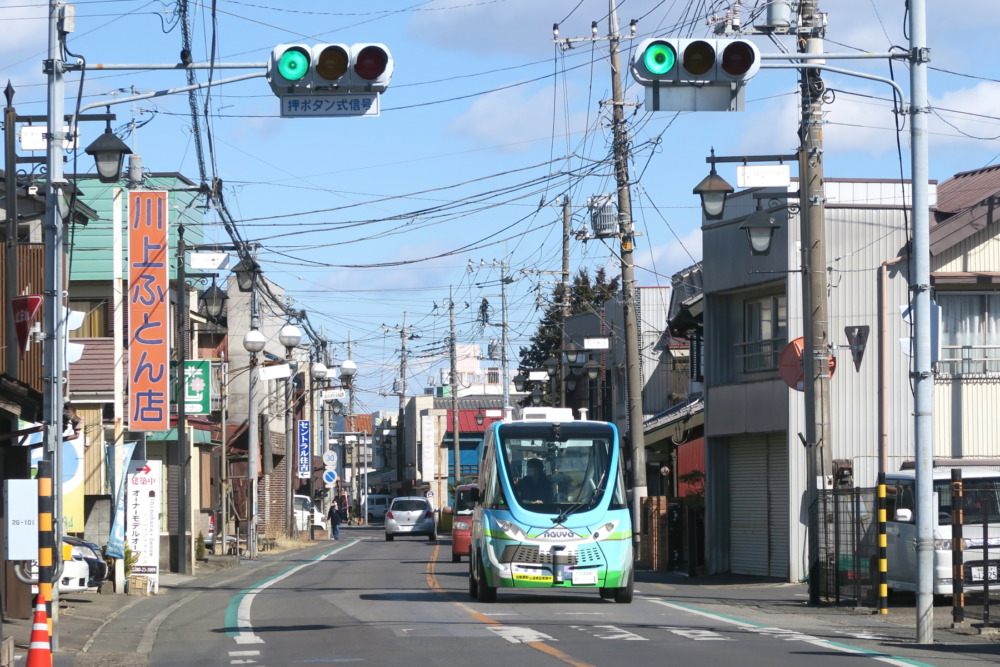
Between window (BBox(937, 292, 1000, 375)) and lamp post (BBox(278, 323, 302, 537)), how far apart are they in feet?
54.4

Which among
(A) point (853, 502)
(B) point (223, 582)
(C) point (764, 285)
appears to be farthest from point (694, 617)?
(B) point (223, 582)

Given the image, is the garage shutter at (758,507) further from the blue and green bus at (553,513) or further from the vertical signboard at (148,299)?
the vertical signboard at (148,299)

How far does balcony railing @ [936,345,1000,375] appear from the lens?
93.5 ft

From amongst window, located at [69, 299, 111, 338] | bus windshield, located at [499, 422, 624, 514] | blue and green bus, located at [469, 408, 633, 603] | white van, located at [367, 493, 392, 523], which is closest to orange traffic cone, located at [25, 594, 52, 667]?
blue and green bus, located at [469, 408, 633, 603]

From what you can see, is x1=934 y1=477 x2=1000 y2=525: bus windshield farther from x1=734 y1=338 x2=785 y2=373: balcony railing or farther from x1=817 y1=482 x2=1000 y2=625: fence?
x1=734 y1=338 x2=785 y2=373: balcony railing

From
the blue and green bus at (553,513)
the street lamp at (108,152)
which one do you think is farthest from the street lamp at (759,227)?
the street lamp at (108,152)

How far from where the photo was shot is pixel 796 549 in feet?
90.1

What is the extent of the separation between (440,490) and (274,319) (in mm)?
33099

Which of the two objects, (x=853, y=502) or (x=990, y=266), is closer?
(x=853, y=502)

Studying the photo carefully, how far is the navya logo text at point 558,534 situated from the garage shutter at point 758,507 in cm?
946

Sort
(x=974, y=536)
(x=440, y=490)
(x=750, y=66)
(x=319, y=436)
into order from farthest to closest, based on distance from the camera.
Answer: (x=440, y=490) < (x=319, y=436) < (x=974, y=536) < (x=750, y=66)

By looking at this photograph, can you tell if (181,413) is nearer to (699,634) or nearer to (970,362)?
(970,362)

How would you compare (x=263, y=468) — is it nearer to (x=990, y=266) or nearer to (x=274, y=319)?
(x=274, y=319)

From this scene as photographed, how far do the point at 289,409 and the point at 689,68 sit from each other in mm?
40851
